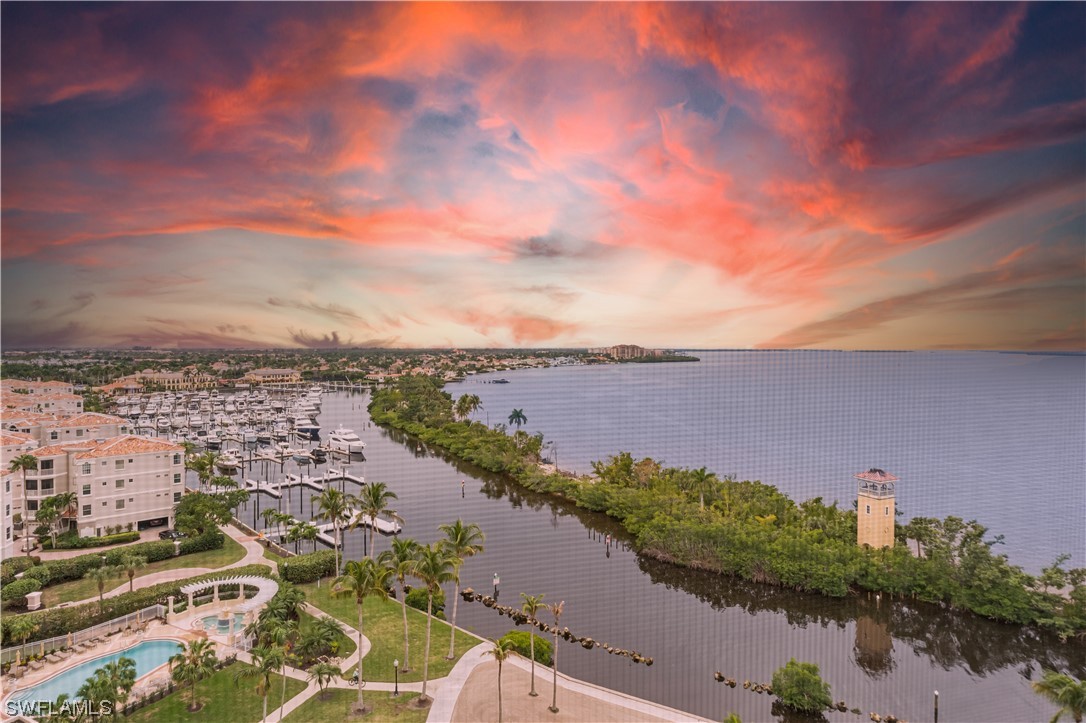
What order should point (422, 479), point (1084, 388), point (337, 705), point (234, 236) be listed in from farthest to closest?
1. point (422, 479)
2. point (1084, 388)
3. point (234, 236)
4. point (337, 705)

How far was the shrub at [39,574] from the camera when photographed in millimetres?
4480

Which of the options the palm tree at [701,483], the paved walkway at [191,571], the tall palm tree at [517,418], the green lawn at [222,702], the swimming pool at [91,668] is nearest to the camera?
the green lawn at [222,702]

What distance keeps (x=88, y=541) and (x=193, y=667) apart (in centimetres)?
362

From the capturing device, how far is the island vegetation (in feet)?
16.1

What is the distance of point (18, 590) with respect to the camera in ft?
13.6

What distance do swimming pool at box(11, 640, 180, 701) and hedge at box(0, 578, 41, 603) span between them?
1184 mm

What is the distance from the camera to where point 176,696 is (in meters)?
3.27

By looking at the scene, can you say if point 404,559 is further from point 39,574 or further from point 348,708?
point 39,574

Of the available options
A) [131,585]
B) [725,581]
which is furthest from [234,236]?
[725,581]

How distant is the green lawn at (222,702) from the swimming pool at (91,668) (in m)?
0.48

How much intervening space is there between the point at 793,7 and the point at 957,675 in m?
6.02

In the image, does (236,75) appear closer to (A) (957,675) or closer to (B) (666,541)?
(B) (666,541)

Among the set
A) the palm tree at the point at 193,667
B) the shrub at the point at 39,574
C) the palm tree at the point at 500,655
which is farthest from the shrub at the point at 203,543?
the palm tree at the point at 500,655

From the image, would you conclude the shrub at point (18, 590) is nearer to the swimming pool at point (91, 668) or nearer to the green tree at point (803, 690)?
the swimming pool at point (91, 668)
